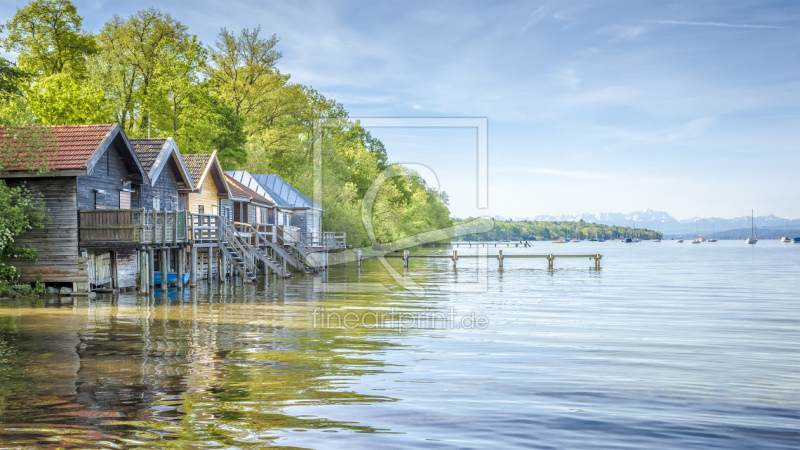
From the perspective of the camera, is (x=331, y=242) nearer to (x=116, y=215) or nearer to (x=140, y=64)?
(x=140, y=64)

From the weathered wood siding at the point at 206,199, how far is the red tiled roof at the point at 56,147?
1144 cm

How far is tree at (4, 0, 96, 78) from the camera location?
148ft

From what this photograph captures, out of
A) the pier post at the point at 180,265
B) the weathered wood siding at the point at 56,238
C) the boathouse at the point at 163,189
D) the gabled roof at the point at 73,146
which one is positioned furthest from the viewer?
the pier post at the point at 180,265

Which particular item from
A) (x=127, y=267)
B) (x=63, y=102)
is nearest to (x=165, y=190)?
(x=127, y=267)

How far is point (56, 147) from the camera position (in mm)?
24234

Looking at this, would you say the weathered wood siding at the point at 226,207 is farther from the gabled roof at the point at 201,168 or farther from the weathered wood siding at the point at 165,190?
the weathered wood siding at the point at 165,190

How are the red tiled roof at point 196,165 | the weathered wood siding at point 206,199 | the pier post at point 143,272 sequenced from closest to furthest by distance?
1. the pier post at point 143,272
2. the red tiled roof at point 196,165
3. the weathered wood siding at point 206,199

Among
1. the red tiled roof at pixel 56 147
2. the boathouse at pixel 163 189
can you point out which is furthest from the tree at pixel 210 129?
the red tiled roof at pixel 56 147

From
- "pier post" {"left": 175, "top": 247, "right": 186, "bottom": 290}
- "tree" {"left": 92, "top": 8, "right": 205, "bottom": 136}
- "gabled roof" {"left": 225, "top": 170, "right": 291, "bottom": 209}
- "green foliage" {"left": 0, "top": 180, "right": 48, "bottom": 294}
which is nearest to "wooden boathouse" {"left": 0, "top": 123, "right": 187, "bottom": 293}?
"green foliage" {"left": 0, "top": 180, "right": 48, "bottom": 294}

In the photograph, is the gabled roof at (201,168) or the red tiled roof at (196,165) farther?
the red tiled roof at (196,165)

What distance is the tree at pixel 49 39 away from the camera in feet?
148

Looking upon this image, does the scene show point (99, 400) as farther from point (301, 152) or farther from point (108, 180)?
point (301, 152)

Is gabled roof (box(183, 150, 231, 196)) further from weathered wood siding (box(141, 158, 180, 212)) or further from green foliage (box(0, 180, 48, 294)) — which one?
green foliage (box(0, 180, 48, 294))

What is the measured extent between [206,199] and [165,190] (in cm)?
592
